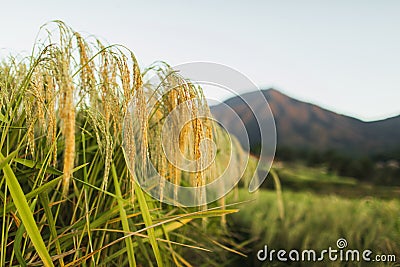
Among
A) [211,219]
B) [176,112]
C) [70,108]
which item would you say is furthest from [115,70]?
[211,219]

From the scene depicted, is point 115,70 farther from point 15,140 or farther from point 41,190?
point 15,140

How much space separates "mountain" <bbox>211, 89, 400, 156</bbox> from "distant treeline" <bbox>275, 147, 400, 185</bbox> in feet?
0.15

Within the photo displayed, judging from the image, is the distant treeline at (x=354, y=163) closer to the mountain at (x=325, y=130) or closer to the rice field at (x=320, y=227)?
the mountain at (x=325, y=130)

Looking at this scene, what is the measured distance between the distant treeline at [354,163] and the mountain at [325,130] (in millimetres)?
46

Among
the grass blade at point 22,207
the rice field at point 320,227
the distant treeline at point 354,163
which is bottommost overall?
the rice field at point 320,227

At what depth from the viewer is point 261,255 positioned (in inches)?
74.9

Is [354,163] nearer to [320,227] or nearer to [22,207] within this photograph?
[320,227]

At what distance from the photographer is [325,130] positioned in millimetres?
3670

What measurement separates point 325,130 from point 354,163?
382mm

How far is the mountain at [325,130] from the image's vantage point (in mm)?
3436

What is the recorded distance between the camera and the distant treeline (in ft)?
10.5

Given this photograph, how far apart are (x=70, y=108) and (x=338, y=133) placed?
3.22 meters

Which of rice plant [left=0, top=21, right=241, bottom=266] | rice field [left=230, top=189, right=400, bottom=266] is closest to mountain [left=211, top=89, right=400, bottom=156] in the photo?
rice field [left=230, top=189, right=400, bottom=266]

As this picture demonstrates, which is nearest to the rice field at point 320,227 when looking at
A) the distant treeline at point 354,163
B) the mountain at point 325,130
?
the distant treeline at point 354,163
